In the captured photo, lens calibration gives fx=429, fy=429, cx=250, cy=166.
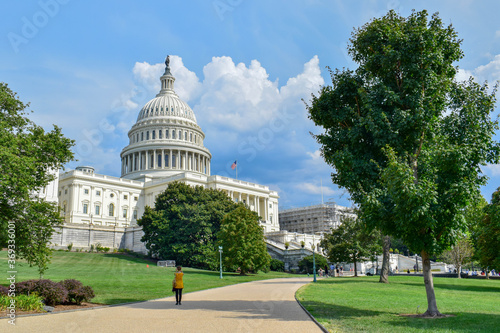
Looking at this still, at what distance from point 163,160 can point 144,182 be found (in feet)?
36.1

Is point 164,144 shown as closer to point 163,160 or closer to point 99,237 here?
point 163,160

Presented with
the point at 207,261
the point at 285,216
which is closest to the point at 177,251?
the point at 207,261

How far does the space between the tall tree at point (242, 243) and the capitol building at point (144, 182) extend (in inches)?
1527

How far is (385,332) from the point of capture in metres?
12.4

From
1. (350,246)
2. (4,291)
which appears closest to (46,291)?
(4,291)

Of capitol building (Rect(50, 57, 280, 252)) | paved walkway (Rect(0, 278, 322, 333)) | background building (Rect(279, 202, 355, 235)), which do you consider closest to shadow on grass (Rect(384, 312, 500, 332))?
paved walkway (Rect(0, 278, 322, 333))

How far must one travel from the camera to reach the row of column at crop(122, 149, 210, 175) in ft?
399

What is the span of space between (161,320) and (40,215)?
8.64m

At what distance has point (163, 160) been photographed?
12175 centimetres

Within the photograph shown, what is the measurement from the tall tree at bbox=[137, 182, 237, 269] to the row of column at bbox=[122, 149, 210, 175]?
57.6 metres

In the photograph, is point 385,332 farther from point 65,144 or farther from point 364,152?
point 65,144

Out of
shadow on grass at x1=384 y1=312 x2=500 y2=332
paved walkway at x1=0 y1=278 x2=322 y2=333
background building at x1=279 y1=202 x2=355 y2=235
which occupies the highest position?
background building at x1=279 y1=202 x2=355 y2=235

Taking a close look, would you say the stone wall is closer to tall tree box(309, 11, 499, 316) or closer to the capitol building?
the capitol building

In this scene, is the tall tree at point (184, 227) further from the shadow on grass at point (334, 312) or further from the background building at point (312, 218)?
the background building at point (312, 218)
